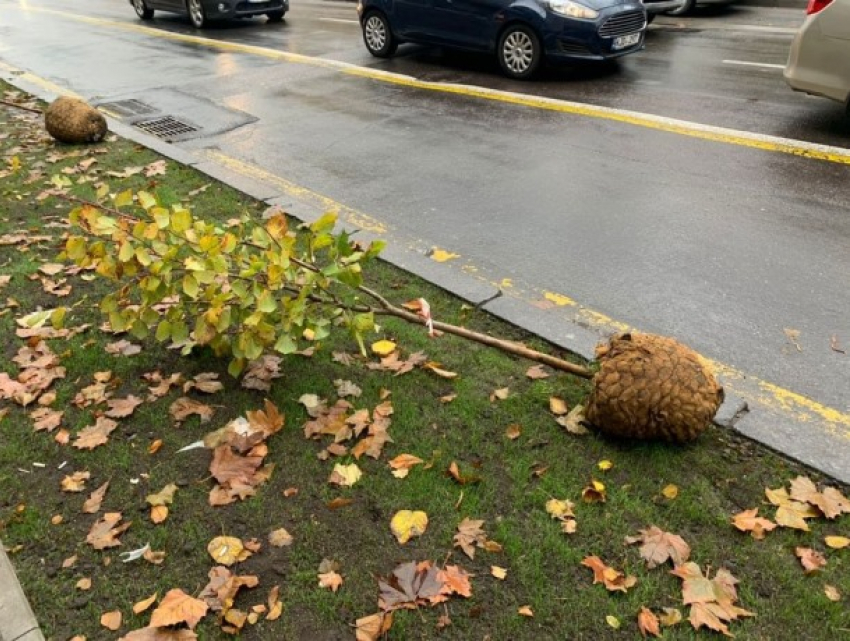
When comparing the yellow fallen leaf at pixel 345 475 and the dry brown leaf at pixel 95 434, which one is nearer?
the yellow fallen leaf at pixel 345 475

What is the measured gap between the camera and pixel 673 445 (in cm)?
314

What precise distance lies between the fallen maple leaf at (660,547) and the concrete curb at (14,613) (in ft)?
7.00

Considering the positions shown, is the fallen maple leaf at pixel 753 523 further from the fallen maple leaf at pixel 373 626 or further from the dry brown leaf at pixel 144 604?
the dry brown leaf at pixel 144 604

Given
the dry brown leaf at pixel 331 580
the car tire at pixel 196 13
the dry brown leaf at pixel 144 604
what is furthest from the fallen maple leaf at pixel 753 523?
the car tire at pixel 196 13

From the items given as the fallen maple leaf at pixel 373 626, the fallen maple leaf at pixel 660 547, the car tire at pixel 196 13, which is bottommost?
the fallen maple leaf at pixel 373 626

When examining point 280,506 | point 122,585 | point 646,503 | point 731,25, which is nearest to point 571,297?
point 646,503

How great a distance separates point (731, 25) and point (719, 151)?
8179mm

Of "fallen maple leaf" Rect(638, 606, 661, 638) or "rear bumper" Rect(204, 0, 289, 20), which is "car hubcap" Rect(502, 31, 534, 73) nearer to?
"rear bumper" Rect(204, 0, 289, 20)

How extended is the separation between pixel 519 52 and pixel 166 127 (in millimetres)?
4806

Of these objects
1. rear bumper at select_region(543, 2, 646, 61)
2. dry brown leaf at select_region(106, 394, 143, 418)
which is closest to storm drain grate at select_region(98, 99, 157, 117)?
rear bumper at select_region(543, 2, 646, 61)

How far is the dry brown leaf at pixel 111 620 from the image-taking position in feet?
8.18

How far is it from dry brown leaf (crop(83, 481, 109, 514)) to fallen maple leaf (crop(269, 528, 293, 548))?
783 millimetres

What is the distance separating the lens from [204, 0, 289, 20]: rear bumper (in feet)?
52.7

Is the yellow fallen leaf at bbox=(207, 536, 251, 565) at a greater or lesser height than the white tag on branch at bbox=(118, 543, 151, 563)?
greater
